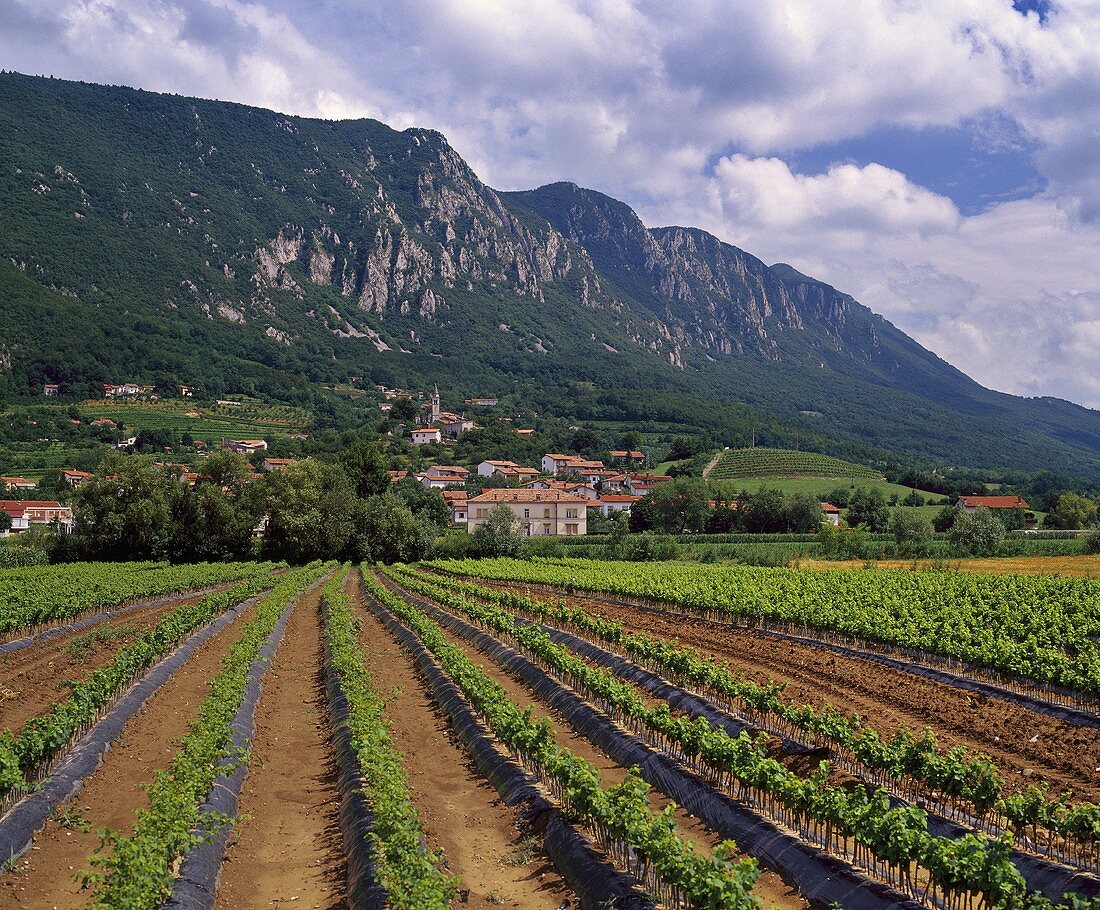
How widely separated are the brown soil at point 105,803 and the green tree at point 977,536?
6476 cm

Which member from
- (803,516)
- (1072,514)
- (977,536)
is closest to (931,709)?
(977,536)

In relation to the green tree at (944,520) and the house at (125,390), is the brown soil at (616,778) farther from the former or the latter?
the house at (125,390)

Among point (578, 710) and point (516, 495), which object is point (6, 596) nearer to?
point (578, 710)

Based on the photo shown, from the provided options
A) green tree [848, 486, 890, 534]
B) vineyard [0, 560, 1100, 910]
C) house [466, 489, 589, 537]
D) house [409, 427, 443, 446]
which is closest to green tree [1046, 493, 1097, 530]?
green tree [848, 486, 890, 534]

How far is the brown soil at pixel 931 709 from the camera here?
44.5ft

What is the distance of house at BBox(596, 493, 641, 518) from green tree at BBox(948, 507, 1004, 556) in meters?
52.8

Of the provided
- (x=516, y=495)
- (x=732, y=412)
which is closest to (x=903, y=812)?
(x=516, y=495)

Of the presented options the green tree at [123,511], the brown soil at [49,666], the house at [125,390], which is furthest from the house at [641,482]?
the brown soil at [49,666]

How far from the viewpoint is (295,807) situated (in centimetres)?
1259

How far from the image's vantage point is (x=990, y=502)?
115 metres

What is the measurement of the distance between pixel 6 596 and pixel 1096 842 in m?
34.9

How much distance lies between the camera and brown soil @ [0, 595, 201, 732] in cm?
1722

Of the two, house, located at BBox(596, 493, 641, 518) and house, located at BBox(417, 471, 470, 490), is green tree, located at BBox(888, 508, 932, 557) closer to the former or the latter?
house, located at BBox(596, 493, 641, 518)

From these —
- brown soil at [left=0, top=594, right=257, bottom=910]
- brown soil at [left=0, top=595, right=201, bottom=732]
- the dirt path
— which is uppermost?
brown soil at [left=0, top=595, right=201, bottom=732]
